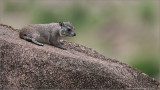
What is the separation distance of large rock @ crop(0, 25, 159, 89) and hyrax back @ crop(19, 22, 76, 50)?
0.75 m

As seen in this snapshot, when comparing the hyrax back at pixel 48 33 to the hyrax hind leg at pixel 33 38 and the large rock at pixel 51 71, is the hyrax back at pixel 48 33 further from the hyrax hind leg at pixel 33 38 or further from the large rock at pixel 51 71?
the large rock at pixel 51 71

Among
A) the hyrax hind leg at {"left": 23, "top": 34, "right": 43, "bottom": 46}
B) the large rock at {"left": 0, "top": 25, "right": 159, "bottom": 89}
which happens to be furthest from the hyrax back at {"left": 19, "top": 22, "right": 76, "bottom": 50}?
the large rock at {"left": 0, "top": 25, "right": 159, "bottom": 89}

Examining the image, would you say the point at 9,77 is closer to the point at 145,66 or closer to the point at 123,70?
the point at 123,70

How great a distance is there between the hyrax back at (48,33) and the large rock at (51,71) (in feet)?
2.48

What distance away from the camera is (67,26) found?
12734 mm

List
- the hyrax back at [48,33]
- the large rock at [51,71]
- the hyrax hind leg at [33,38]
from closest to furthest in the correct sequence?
the large rock at [51,71] < the hyrax hind leg at [33,38] < the hyrax back at [48,33]

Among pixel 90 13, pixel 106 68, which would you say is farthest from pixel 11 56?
pixel 90 13

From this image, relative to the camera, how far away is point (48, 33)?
497 inches

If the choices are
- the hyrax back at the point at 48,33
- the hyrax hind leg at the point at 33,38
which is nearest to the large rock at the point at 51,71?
the hyrax hind leg at the point at 33,38

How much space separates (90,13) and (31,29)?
12.5 meters

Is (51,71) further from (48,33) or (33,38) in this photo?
(48,33)

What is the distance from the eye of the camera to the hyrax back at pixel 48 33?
1228 cm

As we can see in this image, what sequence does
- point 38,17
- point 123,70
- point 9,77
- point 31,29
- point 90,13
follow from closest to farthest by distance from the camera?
point 9,77 < point 123,70 < point 31,29 < point 38,17 < point 90,13

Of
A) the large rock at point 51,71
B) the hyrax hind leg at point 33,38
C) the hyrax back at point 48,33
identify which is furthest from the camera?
the hyrax back at point 48,33
